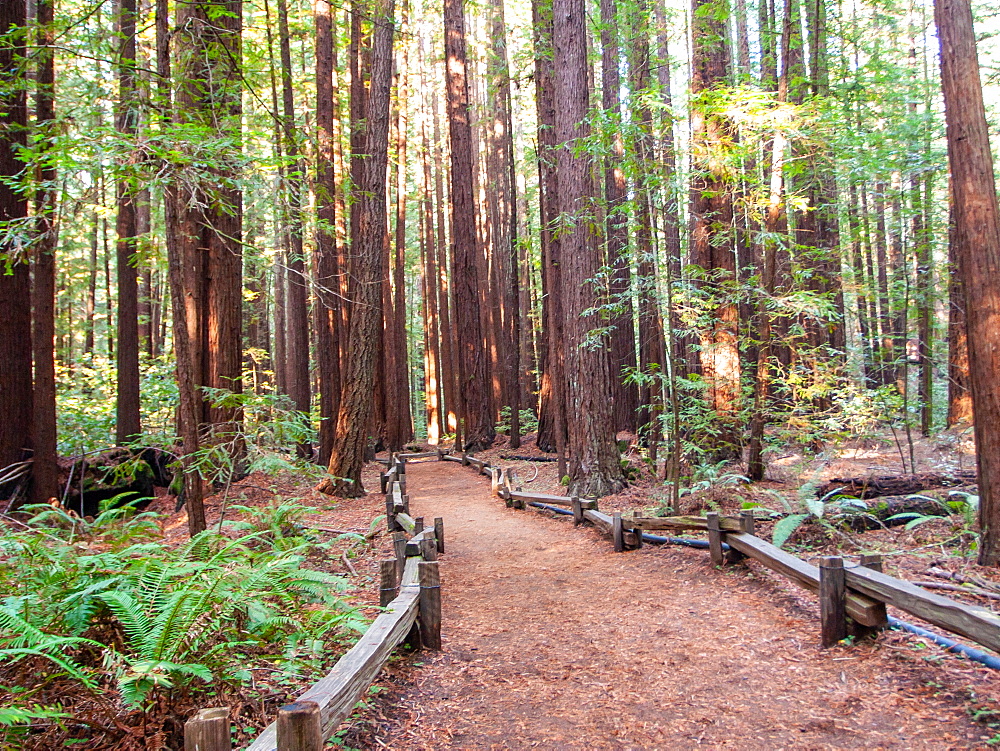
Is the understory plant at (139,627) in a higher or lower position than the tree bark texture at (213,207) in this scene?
lower

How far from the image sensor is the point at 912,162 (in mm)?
11961

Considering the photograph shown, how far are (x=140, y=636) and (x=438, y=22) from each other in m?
30.7

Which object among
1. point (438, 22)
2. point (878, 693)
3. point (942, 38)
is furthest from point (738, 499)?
point (438, 22)

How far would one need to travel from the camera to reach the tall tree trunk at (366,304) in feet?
40.8

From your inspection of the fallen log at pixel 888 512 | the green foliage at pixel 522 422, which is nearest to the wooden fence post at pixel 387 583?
the fallen log at pixel 888 512

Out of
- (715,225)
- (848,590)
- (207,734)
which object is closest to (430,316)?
(715,225)

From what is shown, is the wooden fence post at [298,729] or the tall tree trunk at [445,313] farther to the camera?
the tall tree trunk at [445,313]

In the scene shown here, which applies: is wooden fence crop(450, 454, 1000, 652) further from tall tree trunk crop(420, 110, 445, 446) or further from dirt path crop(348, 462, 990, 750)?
tall tree trunk crop(420, 110, 445, 446)

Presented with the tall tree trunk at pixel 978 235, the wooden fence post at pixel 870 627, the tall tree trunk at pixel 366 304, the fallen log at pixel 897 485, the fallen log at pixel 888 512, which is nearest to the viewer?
the wooden fence post at pixel 870 627

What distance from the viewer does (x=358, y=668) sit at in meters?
3.34

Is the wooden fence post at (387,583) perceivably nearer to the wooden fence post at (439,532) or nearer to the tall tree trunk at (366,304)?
the wooden fence post at (439,532)

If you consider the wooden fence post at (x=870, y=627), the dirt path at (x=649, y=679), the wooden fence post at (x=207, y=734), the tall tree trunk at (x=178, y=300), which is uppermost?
the tall tree trunk at (x=178, y=300)

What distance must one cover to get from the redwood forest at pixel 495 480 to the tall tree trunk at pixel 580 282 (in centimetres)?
5

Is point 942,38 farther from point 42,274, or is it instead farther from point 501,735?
point 42,274
